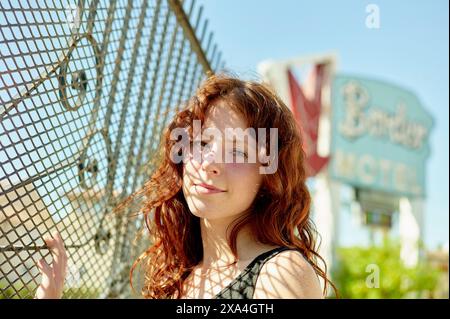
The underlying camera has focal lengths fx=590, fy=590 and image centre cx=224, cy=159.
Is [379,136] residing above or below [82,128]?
below

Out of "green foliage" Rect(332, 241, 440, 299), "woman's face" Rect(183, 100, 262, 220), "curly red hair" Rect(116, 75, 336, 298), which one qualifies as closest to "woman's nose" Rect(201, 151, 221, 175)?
"woman's face" Rect(183, 100, 262, 220)

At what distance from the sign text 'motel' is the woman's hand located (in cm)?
1217

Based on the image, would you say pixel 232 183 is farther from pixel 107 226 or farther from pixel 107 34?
pixel 107 226

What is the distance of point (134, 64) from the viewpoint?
1497 mm

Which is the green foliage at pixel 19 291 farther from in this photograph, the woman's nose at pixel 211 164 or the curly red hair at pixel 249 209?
the woman's nose at pixel 211 164

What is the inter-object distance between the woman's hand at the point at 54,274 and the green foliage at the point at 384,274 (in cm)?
941

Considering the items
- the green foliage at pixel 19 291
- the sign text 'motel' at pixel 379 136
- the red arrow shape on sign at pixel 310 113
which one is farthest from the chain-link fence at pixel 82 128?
the sign text 'motel' at pixel 379 136

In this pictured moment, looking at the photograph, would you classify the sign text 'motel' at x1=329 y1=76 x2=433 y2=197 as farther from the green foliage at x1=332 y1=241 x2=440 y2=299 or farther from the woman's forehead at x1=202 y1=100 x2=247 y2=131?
the woman's forehead at x1=202 y1=100 x2=247 y2=131

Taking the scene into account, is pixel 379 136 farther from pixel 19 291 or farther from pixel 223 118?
pixel 19 291

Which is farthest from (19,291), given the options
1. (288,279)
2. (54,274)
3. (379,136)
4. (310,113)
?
(379,136)

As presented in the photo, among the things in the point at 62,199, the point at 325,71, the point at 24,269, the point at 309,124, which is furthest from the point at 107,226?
the point at 325,71

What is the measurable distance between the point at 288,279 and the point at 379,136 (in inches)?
563

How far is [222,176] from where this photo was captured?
1.01 meters

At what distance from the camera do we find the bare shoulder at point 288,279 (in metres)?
0.93
